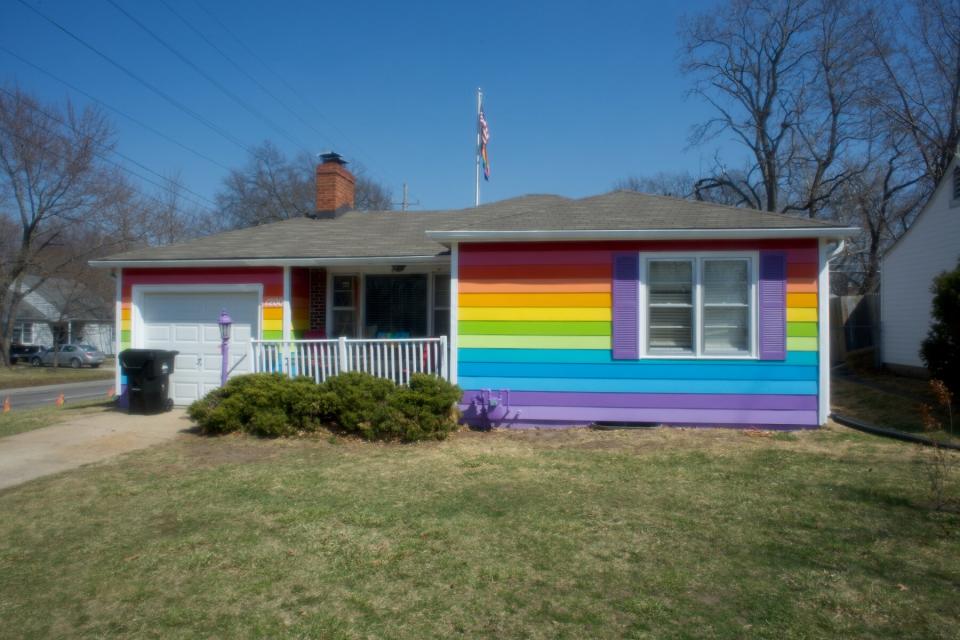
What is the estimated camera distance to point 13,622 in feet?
12.8

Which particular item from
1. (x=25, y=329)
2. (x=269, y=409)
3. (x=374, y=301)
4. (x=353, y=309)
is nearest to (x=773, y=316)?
(x=269, y=409)

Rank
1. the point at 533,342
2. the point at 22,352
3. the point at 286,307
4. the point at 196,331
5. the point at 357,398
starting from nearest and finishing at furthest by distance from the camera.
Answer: the point at 357,398
the point at 533,342
the point at 286,307
the point at 196,331
the point at 22,352

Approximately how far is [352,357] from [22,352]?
3716cm

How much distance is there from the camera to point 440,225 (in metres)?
10.8

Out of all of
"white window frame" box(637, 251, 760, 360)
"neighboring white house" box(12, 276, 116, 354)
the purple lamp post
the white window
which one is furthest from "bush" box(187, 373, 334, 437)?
the white window

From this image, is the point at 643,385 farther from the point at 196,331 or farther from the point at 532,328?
the point at 196,331

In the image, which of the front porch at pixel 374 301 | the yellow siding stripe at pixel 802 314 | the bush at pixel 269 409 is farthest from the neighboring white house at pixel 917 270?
the bush at pixel 269 409

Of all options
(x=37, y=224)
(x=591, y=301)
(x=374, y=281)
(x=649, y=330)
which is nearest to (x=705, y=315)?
(x=649, y=330)

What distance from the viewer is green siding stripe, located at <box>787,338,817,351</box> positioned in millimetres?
8781

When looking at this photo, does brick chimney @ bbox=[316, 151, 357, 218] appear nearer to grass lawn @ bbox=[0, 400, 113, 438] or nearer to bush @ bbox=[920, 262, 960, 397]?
grass lawn @ bbox=[0, 400, 113, 438]

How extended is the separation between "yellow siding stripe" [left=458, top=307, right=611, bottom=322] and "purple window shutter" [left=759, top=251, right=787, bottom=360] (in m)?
2.05

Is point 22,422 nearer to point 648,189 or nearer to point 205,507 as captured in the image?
point 205,507

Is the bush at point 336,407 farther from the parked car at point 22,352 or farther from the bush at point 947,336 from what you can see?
the parked car at point 22,352

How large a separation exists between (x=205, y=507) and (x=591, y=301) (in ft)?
18.0
